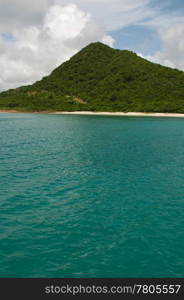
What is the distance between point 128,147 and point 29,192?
86.0 ft

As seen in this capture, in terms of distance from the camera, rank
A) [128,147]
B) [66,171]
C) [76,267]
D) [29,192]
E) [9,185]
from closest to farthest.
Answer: [76,267] < [29,192] < [9,185] < [66,171] < [128,147]

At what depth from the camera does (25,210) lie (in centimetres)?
1822

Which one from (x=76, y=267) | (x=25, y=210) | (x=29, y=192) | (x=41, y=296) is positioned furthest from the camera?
(x=29, y=192)

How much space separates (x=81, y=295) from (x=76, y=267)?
145 centimetres

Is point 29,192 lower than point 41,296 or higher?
higher

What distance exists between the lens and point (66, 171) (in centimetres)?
2806

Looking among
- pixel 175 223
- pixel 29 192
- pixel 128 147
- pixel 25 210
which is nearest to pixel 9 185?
pixel 29 192

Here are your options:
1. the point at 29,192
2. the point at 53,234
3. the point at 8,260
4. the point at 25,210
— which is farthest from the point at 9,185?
the point at 8,260

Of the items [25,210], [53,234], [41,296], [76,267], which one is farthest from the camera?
[25,210]

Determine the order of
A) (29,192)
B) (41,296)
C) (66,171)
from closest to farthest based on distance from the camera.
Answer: (41,296) < (29,192) < (66,171)

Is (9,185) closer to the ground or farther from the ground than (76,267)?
farther from the ground

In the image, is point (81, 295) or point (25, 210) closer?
point (81, 295)

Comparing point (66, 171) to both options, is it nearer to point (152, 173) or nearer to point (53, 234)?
point (152, 173)

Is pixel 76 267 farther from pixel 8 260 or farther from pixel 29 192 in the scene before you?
pixel 29 192
